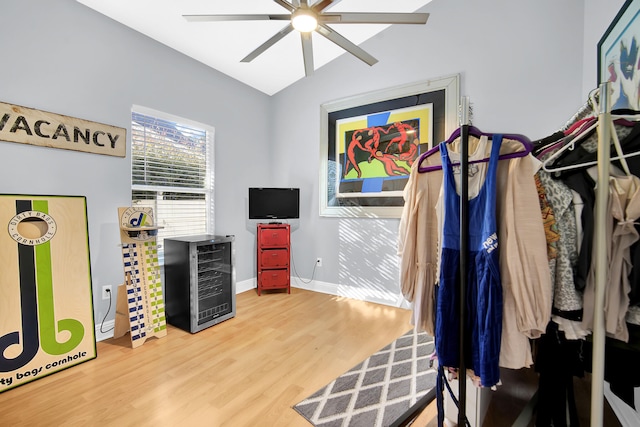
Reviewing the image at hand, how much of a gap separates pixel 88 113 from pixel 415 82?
129 inches

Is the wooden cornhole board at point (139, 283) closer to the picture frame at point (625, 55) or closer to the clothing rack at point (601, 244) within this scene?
the clothing rack at point (601, 244)

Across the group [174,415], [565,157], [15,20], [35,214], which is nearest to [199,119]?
[15,20]

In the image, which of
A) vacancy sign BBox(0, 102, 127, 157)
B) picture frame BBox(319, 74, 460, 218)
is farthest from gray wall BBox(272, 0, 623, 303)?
vacancy sign BBox(0, 102, 127, 157)

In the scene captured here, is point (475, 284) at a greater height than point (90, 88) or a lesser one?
lesser

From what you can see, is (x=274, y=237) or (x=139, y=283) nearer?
(x=139, y=283)

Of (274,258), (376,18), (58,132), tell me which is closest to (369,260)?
(274,258)

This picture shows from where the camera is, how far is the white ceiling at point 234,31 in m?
2.62

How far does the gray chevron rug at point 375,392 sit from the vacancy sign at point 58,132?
267 cm

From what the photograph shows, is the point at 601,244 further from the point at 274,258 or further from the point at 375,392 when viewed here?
the point at 274,258

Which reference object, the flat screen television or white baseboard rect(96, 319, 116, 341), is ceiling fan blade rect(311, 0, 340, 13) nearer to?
the flat screen television

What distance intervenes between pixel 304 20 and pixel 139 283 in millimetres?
2523

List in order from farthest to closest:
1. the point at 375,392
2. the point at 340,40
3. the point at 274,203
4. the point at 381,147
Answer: the point at 274,203, the point at 381,147, the point at 340,40, the point at 375,392

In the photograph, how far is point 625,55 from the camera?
151cm

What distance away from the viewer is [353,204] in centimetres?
374
